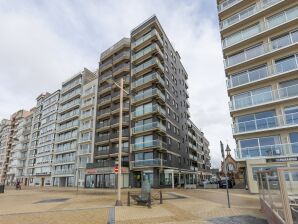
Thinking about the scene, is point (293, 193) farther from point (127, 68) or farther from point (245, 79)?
point (127, 68)

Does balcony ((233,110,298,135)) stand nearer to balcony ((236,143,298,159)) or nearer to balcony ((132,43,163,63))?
balcony ((236,143,298,159))

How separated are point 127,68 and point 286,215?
145 feet

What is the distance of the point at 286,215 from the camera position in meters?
5.42

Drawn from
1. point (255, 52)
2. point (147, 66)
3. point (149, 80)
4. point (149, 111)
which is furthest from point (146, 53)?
point (255, 52)

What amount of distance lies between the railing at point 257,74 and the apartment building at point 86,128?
3322cm

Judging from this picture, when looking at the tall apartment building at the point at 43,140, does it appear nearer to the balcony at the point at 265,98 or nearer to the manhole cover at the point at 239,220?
the balcony at the point at 265,98

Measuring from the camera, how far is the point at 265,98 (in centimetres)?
2503

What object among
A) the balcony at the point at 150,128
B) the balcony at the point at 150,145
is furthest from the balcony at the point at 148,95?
the balcony at the point at 150,145

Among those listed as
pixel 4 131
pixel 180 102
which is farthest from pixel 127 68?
pixel 4 131

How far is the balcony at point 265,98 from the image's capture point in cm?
2336

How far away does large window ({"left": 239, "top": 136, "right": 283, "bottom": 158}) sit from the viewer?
76.1ft

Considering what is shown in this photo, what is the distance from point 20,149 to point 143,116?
63567 millimetres

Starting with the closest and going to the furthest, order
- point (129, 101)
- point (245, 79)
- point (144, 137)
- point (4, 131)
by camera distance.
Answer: point (245, 79) < point (144, 137) < point (129, 101) < point (4, 131)

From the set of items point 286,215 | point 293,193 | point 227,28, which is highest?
point 227,28
